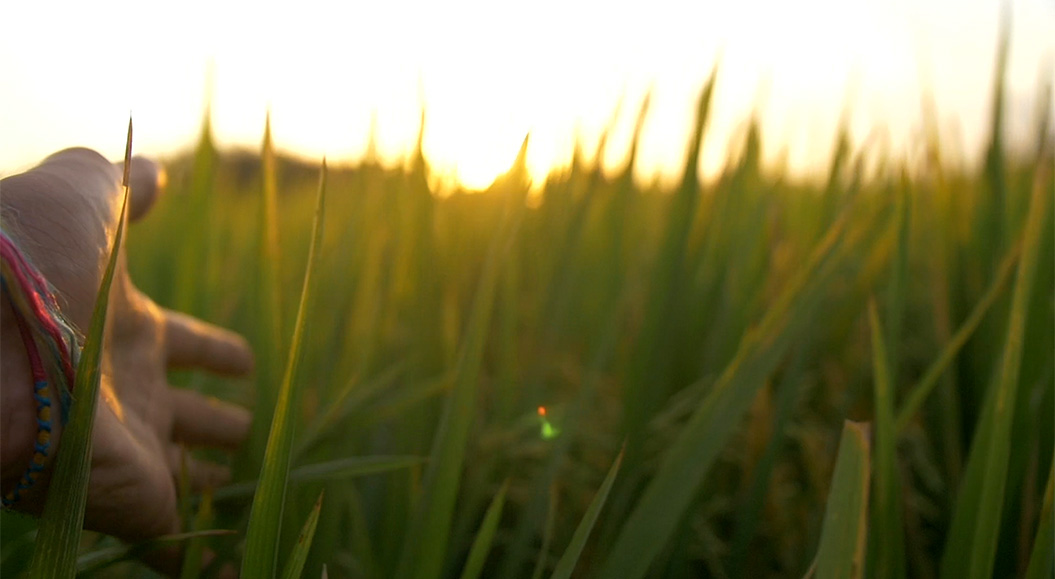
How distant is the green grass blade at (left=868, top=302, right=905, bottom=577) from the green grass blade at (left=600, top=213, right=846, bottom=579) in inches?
2.3

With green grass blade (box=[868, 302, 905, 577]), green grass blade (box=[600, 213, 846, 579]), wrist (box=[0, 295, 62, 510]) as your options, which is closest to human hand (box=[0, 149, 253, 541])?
wrist (box=[0, 295, 62, 510])

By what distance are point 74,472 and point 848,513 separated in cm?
31

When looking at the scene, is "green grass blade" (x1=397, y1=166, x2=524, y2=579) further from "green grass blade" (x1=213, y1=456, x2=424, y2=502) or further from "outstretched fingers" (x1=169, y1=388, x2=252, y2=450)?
"outstretched fingers" (x1=169, y1=388, x2=252, y2=450)

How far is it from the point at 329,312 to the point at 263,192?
290 millimetres

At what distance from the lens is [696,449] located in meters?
0.42

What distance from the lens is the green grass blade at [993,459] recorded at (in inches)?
14.9

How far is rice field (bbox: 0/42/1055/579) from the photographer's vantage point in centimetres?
41

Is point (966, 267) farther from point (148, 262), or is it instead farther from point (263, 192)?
point (148, 262)

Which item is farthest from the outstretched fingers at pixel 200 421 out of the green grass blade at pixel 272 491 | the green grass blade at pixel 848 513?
the green grass blade at pixel 848 513

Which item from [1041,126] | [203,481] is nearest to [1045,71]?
[1041,126]

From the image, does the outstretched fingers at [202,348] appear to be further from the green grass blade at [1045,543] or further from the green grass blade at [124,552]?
the green grass blade at [1045,543]

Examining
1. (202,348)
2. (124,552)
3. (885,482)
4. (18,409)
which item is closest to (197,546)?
(124,552)

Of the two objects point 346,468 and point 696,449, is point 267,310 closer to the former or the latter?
point 346,468

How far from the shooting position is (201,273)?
83 centimetres
